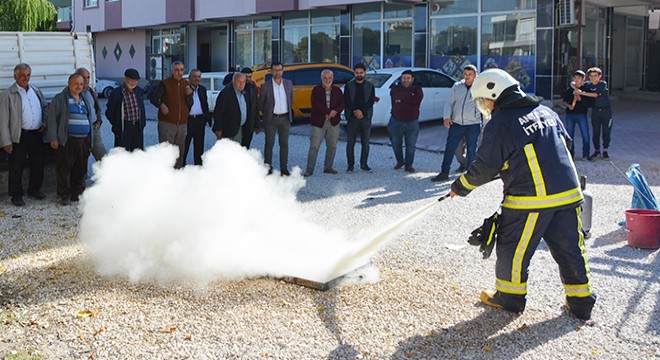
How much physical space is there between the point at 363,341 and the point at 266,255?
1957 millimetres

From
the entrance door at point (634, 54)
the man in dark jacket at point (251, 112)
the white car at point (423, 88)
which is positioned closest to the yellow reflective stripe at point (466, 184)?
the man in dark jacket at point (251, 112)

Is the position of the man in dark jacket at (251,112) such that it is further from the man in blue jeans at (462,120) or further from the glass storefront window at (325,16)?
the glass storefront window at (325,16)

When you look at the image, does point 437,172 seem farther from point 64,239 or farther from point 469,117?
point 64,239

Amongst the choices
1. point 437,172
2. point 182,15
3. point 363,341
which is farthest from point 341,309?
point 182,15

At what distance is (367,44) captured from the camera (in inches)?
948

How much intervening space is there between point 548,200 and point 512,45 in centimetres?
1622

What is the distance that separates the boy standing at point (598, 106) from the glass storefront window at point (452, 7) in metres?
8.71

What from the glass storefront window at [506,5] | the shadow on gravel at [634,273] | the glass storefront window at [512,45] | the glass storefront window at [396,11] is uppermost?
the glass storefront window at [396,11]

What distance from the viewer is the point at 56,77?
10922 mm

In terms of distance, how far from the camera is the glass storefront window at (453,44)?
2119cm

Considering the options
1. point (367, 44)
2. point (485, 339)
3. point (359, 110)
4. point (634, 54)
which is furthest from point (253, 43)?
point (485, 339)

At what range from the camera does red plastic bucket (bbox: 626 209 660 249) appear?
706 cm

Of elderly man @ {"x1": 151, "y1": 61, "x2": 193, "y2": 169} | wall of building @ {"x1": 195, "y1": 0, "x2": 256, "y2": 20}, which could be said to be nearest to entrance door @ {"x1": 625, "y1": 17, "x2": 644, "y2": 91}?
wall of building @ {"x1": 195, "y1": 0, "x2": 256, "y2": 20}

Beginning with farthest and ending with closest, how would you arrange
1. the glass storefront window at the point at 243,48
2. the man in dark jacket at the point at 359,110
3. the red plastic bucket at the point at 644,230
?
1. the glass storefront window at the point at 243,48
2. the man in dark jacket at the point at 359,110
3. the red plastic bucket at the point at 644,230
